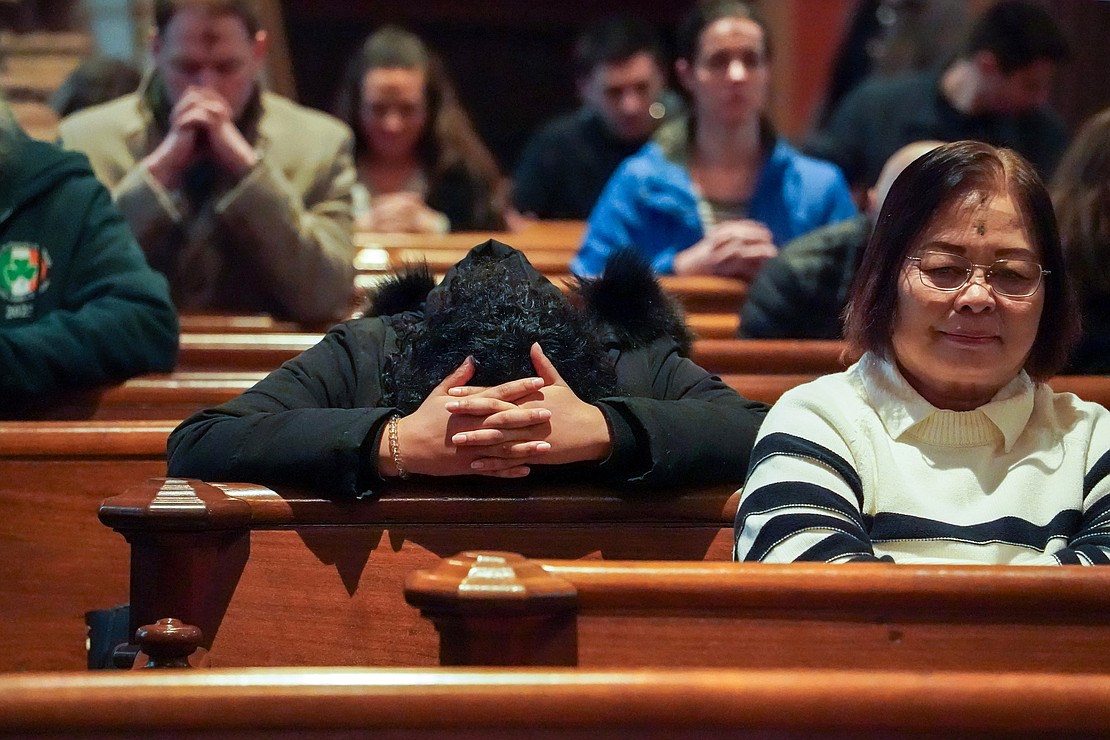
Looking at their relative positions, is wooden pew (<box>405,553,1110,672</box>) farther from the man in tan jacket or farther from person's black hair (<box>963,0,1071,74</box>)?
person's black hair (<box>963,0,1071,74</box>)

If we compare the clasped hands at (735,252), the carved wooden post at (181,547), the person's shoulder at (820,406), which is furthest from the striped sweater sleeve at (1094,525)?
the clasped hands at (735,252)

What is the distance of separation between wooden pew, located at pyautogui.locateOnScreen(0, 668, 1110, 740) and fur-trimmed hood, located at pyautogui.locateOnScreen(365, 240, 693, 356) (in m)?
0.63

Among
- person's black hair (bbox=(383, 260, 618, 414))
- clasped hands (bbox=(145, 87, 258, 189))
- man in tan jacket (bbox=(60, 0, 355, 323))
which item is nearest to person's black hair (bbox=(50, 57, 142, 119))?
man in tan jacket (bbox=(60, 0, 355, 323))

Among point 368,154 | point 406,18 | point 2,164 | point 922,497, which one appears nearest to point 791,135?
point 406,18

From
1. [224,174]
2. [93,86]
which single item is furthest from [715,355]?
[93,86]

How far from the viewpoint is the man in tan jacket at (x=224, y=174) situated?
2.57 m

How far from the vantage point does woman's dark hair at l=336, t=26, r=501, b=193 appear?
11.1 feet

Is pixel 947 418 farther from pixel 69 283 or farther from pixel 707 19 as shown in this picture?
pixel 707 19

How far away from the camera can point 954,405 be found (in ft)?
5.10

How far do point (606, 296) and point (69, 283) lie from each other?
89cm

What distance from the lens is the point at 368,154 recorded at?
136 inches

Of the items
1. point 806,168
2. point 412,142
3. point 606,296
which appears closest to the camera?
point 606,296

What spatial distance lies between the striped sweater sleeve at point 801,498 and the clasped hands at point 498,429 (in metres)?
0.17

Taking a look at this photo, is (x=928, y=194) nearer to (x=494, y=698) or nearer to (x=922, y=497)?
(x=922, y=497)
